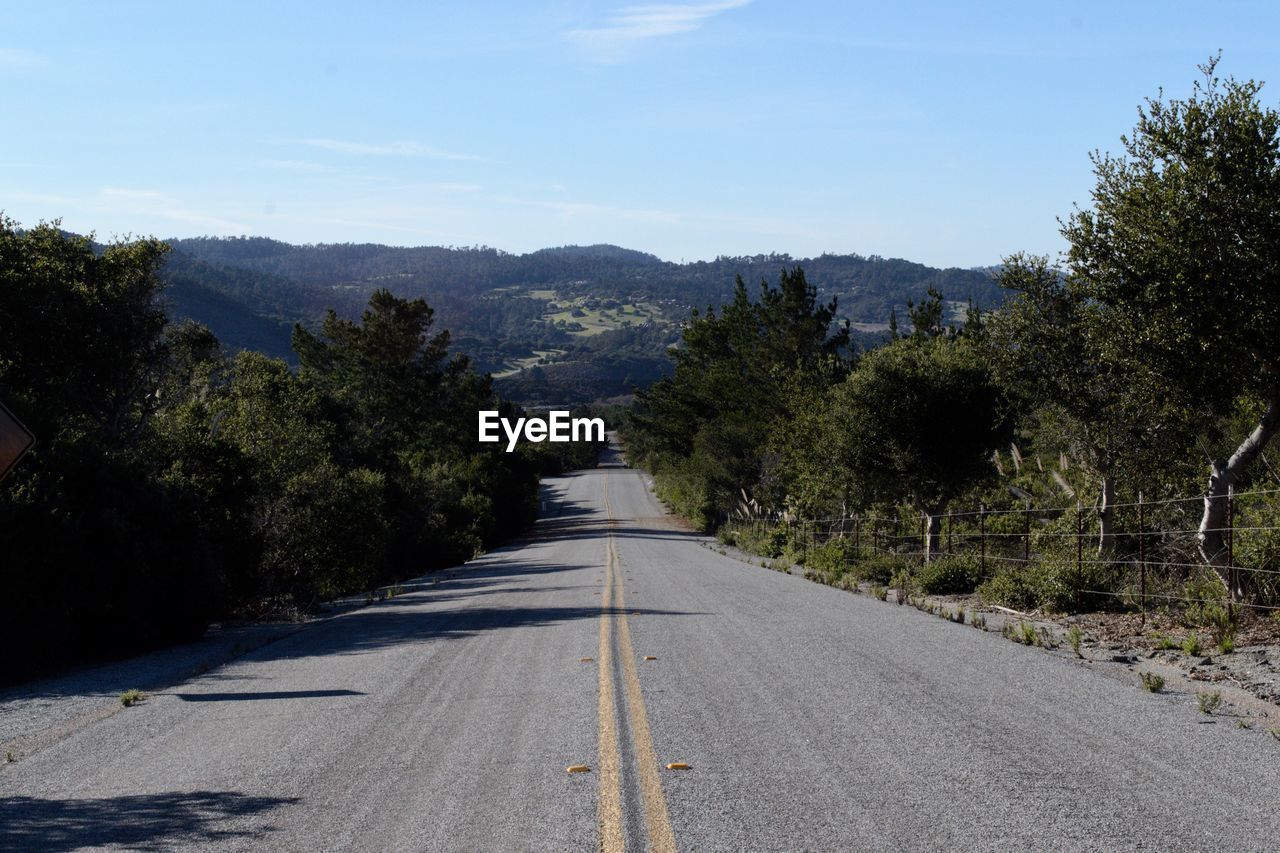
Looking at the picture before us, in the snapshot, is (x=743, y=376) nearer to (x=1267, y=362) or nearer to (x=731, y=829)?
(x=1267, y=362)

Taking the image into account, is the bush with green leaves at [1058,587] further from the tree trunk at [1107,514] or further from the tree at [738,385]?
the tree at [738,385]

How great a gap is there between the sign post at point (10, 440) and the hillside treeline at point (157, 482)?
6676mm

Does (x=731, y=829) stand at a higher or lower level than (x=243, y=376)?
lower

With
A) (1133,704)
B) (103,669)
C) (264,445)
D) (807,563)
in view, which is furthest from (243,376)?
(1133,704)

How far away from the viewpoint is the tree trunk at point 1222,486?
13.4 metres

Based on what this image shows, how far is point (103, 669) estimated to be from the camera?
46.2ft

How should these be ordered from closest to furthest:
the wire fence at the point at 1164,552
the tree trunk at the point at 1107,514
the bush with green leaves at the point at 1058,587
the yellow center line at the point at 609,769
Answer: the yellow center line at the point at 609,769 < the wire fence at the point at 1164,552 < the bush with green leaves at the point at 1058,587 < the tree trunk at the point at 1107,514

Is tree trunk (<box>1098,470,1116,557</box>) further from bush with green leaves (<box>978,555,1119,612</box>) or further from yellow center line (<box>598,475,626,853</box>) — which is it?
yellow center line (<box>598,475,626,853</box>)

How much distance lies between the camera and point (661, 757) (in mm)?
7418

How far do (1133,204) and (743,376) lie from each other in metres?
54.1

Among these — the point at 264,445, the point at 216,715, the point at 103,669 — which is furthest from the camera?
the point at 264,445

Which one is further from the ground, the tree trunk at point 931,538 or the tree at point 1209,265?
the tree at point 1209,265

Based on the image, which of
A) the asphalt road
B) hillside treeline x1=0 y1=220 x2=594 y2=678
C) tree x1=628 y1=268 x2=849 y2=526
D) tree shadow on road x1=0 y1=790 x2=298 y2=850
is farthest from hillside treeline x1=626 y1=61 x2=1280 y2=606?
tree x1=628 y1=268 x2=849 y2=526

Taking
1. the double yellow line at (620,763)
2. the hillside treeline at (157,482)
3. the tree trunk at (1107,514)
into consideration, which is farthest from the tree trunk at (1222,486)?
the hillside treeline at (157,482)
